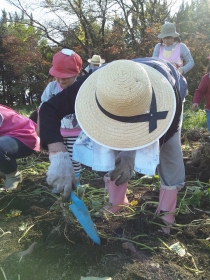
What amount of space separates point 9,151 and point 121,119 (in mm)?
1488

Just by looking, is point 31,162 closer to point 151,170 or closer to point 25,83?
point 151,170

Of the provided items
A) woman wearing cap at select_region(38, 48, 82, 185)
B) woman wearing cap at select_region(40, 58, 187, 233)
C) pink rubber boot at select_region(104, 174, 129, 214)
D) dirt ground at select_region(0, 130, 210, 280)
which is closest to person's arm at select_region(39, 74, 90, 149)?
woman wearing cap at select_region(40, 58, 187, 233)

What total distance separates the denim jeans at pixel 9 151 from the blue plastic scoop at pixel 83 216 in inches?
45.8

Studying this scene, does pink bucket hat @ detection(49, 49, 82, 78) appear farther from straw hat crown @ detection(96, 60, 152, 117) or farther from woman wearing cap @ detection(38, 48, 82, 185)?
straw hat crown @ detection(96, 60, 152, 117)

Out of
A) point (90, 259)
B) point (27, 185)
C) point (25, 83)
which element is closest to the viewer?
point (90, 259)

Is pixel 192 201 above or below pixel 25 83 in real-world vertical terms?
above

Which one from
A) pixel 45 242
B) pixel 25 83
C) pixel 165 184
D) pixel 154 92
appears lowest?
pixel 25 83

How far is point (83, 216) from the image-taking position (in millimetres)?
1773

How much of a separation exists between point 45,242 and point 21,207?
637mm

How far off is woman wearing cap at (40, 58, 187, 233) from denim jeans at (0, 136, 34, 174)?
37.4 inches

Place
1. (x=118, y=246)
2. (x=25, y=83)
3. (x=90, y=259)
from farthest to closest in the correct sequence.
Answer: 1. (x=25, y=83)
2. (x=118, y=246)
3. (x=90, y=259)

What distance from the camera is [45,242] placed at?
1900 millimetres

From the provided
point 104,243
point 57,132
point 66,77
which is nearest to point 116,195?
point 104,243

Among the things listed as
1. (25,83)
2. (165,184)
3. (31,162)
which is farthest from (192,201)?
(25,83)
